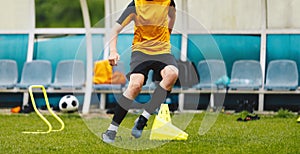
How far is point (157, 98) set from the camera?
10.3m

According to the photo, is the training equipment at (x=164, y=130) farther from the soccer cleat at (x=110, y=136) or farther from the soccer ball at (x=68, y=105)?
the soccer ball at (x=68, y=105)

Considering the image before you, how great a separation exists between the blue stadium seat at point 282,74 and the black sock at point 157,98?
24.0 feet

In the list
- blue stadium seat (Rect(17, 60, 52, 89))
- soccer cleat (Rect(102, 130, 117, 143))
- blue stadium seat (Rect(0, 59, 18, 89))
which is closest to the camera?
soccer cleat (Rect(102, 130, 117, 143))

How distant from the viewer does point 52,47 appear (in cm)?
1948

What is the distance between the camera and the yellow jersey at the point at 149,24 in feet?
32.7

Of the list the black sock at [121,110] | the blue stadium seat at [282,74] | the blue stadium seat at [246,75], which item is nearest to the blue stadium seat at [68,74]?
the blue stadium seat at [246,75]

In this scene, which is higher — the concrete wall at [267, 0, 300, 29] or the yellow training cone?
the concrete wall at [267, 0, 300, 29]

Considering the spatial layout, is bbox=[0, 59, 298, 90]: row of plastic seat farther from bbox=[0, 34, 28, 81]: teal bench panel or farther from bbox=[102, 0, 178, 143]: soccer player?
bbox=[102, 0, 178, 143]: soccer player

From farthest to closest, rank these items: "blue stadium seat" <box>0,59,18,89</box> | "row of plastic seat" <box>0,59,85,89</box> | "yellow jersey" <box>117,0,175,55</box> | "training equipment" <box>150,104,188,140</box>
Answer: "blue stadium seat" <box>0,59,18,89</box>
"row of plastic seat" <box>0,59,85,89</box>
"training equipment" <box>150,104,188,140</box>
"yellow jersey" <box>117,0,175,55</box>

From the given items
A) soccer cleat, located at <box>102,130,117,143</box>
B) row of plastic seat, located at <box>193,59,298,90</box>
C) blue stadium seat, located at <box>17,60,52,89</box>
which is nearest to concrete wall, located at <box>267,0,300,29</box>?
row of plastic seat, located at <box>193,59,298,90</box>

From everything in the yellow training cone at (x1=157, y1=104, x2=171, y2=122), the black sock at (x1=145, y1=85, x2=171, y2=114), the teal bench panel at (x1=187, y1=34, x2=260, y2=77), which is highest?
the teal bench panel at (x1=187, y1=34, x2=260, y2=77)

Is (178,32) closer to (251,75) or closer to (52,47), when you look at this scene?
(251,75)

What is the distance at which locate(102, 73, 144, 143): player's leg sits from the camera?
9.78m

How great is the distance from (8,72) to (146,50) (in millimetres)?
9689
